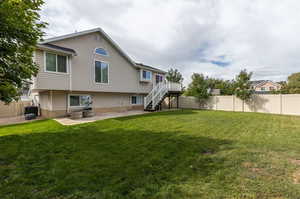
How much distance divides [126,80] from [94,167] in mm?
12189

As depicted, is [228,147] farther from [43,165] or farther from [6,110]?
[6,110]

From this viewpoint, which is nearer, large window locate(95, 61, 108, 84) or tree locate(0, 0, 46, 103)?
tree locate(0, 0, 46, 103)

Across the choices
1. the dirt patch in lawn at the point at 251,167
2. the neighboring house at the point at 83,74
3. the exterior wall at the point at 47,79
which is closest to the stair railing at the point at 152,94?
the neighboring house at the point at 83,74

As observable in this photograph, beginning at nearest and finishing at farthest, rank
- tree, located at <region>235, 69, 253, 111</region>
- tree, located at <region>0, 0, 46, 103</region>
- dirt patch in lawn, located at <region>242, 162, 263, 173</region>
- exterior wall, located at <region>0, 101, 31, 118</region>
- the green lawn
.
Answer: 1. the green lawn
2. dirt patch in lawn, located at <region>242, 162, 263, 173</region>
3. tree, located at <region>0, 0, 46, 103</region>
4. exterior wall, located at <region>0, 101, 31, 118</region>
5. tree, located at <region>235, 69, 253, 111</region>

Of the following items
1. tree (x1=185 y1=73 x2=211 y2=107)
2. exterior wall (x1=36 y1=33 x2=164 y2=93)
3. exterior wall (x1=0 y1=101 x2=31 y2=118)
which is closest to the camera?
exterior wall (x1=36 y1=33 x2=164 y2=93)

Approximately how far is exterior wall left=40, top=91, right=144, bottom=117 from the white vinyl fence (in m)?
9.51

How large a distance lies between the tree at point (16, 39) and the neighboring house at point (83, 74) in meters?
5.45

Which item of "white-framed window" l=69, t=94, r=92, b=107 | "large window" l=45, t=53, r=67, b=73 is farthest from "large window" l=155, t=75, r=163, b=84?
"large window" l=45, t=53, r=67, b=73

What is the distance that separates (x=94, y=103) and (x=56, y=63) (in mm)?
4688

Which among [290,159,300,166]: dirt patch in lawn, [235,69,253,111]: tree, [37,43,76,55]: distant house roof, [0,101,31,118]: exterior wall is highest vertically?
[37,43,76,55]: distant house roof

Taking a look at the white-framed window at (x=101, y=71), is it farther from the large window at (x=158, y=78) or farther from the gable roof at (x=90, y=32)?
the large window at (x=158, y=78)

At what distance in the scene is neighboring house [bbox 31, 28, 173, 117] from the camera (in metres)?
9.28

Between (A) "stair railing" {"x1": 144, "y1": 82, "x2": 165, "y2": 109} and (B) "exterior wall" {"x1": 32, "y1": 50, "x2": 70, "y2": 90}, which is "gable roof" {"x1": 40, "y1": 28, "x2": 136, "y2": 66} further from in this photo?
(A) "stair railing" {"x1": 144, "y1": 82, "x2": 165, "y2": 109}

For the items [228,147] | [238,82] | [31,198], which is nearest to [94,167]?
[31,198]
